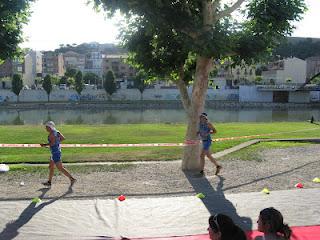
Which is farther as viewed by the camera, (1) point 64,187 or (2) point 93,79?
(2) point 93,79

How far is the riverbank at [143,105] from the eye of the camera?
302ft

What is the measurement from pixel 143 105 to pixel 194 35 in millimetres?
84314

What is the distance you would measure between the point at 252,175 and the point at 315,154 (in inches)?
179

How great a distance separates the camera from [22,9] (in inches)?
467

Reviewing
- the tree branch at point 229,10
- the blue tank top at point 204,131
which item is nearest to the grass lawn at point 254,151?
the blue tank top at point 204,131

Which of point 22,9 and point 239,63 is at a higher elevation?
point 22,9

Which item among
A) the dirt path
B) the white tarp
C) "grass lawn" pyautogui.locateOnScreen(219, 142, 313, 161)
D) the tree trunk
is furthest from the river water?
the white tarp

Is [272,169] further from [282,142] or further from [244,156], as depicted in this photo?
[282,142]

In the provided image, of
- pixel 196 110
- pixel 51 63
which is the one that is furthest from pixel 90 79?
pixel 196 110

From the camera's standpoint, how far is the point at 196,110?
41.8ft

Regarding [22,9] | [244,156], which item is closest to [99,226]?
[22,9]

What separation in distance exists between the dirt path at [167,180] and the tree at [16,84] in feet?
289

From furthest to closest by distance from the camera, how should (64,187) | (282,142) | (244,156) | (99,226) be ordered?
1. (282,142)
2. (244,156)
3. (64,187)
4. (99,226)

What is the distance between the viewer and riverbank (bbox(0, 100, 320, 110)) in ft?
302
